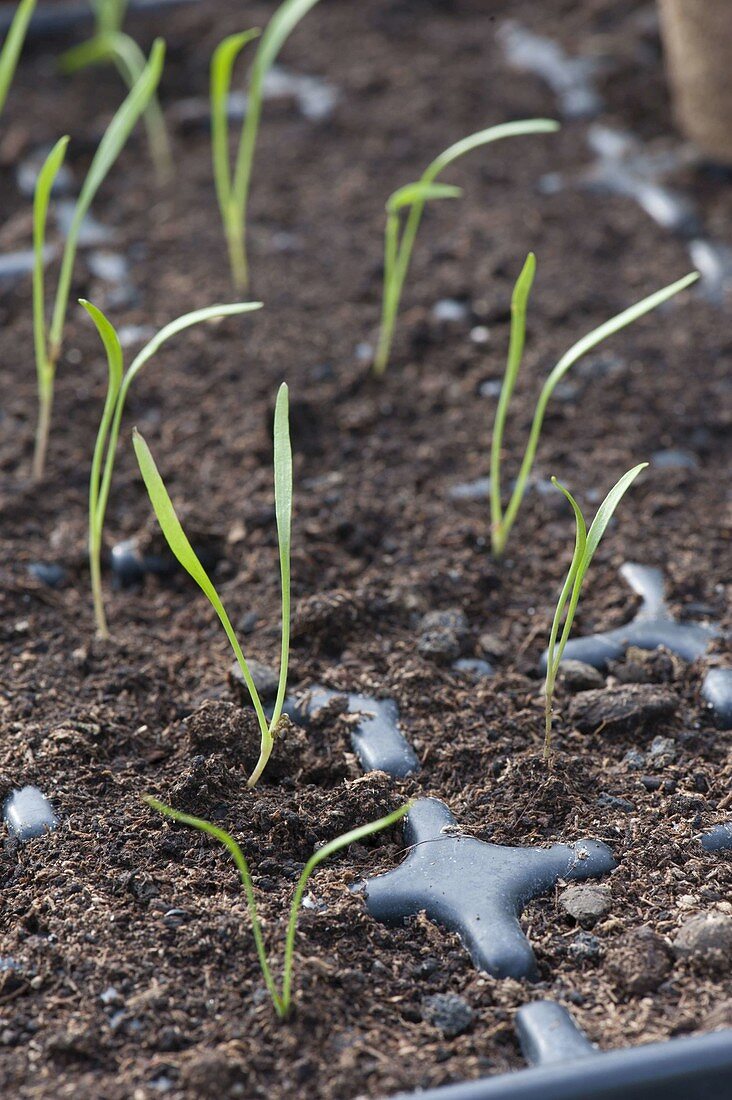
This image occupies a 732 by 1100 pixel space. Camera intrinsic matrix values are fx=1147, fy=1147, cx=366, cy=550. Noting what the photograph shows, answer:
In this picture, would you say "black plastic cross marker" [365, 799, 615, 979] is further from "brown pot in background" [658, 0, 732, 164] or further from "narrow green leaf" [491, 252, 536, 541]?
"brown pot in background" [658, 0, 732, 164]

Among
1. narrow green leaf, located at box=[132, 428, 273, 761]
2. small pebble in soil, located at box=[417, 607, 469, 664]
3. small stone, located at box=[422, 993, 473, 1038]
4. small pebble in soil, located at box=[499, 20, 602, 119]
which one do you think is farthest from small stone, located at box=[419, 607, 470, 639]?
small pebble in soil, located at box=[499, 20, 602, 119]

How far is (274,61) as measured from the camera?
2396 mm

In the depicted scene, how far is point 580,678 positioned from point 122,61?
1.74m

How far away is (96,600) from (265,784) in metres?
0.29

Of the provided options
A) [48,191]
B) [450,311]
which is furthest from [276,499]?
[450,311]

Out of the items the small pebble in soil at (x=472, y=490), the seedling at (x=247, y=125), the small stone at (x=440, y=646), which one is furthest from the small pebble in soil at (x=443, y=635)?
the seedling at (x=247, y=125)

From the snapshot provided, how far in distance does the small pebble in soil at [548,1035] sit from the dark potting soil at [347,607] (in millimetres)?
15

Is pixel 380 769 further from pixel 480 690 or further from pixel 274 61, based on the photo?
pixel 274 61

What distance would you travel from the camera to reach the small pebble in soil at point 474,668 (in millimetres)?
1140

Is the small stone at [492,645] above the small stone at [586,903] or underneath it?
above

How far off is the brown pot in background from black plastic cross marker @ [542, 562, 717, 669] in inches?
45.5

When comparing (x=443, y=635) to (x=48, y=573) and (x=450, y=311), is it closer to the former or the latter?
(x=48, y=573)

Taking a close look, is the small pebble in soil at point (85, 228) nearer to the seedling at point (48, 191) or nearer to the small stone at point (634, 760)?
the seedling at point (48, 191)

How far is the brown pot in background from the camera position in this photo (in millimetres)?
1905
